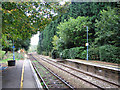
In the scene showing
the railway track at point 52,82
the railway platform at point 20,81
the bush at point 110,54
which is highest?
the bush at point 110,54

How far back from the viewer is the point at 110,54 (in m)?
10.5

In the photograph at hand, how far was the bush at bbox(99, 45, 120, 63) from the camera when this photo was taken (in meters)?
9.99

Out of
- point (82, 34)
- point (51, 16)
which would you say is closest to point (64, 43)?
point (82, 34)

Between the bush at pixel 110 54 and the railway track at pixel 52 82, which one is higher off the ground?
the bush at pixel 110 54

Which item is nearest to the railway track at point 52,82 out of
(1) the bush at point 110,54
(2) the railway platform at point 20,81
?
(2) the railway platform at point 20,81

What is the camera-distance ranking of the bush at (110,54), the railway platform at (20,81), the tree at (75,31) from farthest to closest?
1. the tree at (75,31)
2. the bush at (110,54)
3. the railway platform at (20,81)

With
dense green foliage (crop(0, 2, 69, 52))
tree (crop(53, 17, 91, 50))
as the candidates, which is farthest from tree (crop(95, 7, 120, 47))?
dense green foliage (crop(0, 2, 69, 52))

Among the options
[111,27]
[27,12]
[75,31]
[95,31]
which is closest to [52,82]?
[27,12]

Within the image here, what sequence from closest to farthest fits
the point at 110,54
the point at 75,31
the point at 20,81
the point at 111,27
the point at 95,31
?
the point at 20,81
the point at 110,54
the point at 111,27
the point at 95,31
the point at 75,31

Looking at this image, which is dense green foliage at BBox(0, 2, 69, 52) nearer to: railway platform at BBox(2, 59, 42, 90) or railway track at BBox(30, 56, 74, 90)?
railway platform at BBox(2, 59, 42, 90)

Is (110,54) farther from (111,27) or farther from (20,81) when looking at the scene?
(20,81)

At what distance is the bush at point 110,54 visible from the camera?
999 cm

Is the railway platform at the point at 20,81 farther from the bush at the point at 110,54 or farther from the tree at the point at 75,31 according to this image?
the tree at the point at 75,31

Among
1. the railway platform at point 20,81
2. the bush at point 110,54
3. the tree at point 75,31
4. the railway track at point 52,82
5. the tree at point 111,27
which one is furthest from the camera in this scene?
the tree at point 75,31
